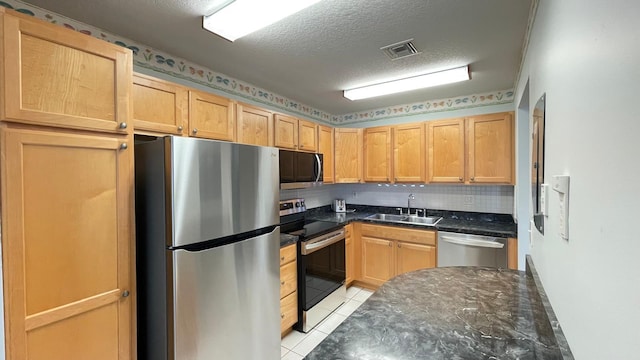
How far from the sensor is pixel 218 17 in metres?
1.55

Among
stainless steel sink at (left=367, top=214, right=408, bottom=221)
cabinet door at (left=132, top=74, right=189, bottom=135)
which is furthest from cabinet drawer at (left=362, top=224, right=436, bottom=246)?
cabinet door at (left=132, top=74, right=189, bottom=135)

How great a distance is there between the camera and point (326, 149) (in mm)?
3432

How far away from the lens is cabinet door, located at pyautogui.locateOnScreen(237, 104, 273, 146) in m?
2.26

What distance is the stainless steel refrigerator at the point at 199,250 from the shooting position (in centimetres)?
137

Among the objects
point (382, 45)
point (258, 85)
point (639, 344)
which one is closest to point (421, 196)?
point (382, 45)

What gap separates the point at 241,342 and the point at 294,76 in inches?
87.2

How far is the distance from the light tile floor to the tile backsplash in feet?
4.38

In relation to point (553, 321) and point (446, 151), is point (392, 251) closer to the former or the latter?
point (446, 151)

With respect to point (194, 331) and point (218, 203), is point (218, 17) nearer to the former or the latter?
point (218, 203)

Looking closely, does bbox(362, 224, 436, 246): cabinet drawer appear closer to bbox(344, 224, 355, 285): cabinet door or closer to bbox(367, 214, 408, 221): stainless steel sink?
bbox(344, 224, 355, 285): cabinet door

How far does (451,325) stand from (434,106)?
9.74 ft

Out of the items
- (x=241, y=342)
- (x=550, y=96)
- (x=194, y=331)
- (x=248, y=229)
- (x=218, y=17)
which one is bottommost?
(x=241, y=342)

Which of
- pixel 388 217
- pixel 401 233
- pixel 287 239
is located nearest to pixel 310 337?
pixel 287 239

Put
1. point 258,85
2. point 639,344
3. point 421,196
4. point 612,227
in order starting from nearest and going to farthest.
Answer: point 639,344
point 612,227
point 258,85
point 421,196
